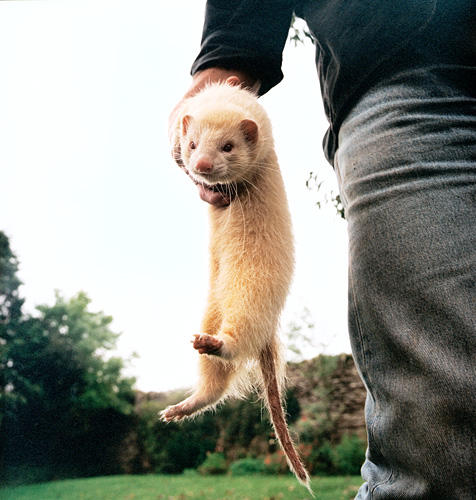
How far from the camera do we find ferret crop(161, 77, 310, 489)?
1.53 ft

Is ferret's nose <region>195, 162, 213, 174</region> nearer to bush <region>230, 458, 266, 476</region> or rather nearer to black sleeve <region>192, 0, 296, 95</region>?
black sleeve <region>192, 0, 296, 95</region>

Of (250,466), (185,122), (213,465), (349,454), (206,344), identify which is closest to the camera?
(206,344)

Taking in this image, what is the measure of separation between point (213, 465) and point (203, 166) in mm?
5754

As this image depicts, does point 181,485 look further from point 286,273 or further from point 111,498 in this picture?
point 286,273

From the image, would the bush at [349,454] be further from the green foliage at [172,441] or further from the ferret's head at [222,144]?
the ferret's head at [222,144]

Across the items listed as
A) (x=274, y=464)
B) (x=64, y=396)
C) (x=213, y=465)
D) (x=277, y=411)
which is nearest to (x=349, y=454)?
(x=274, y=464)

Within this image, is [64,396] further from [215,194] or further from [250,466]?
[215,194]

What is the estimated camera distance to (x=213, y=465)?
5.63 metres

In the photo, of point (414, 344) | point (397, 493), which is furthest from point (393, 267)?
point (397, 493)

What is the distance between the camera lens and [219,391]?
1.70ft

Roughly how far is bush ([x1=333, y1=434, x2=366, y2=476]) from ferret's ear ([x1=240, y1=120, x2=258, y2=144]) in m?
5.07

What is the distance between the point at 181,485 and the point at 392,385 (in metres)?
5.89

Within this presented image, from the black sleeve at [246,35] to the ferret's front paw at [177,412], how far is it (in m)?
0.37

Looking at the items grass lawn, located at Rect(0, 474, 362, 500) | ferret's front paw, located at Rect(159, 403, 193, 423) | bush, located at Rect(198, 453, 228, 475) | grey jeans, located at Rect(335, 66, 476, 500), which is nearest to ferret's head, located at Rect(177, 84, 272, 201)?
grey jeans, located at Rect(335, 66, 476, 500)
